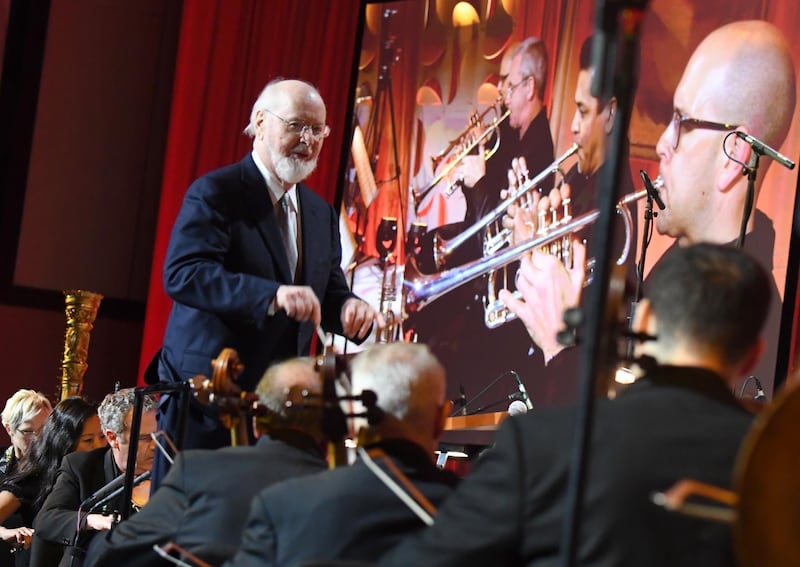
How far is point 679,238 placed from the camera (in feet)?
18.7

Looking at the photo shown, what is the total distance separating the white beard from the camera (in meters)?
3.49

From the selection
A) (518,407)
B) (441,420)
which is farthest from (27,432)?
(441,420)

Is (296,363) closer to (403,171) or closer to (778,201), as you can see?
(778,201)

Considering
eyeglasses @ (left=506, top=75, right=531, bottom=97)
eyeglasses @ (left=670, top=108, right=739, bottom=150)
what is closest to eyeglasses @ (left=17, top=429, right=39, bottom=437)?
eyeglasses @ (left=506, top=75, right=531, bottom=97)

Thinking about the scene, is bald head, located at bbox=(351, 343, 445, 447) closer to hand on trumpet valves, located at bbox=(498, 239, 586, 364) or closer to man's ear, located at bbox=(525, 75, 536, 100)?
hand on trumpet valves, located at bbox=(498, 239, 586, 364)

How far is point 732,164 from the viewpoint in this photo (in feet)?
18.1

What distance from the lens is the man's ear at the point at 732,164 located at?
549 cm

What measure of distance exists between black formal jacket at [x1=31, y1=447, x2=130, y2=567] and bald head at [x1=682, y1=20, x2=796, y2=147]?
3.17 meters

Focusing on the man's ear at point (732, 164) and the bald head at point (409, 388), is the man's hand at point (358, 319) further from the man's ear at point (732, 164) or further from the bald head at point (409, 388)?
the man's ear at point (732, 164)

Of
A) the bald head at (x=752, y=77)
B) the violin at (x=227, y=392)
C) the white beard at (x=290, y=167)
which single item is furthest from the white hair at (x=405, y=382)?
the bald head at (x=752, y=77)

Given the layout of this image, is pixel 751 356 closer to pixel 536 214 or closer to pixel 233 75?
pixel 536 214

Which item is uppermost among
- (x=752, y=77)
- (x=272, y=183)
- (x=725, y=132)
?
(x=752, y=77)

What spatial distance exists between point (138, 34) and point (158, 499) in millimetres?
5750

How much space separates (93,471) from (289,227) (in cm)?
166
